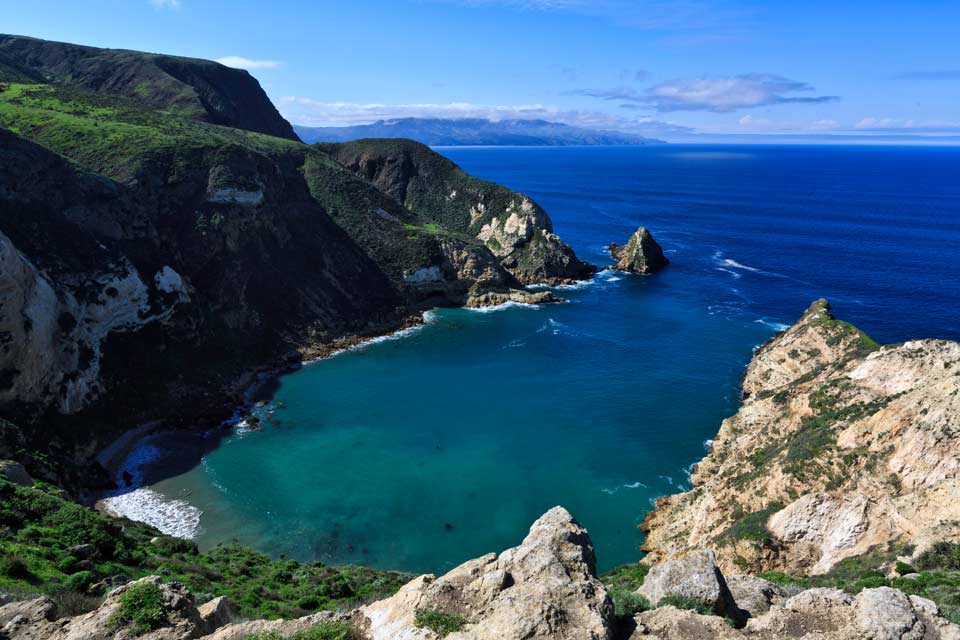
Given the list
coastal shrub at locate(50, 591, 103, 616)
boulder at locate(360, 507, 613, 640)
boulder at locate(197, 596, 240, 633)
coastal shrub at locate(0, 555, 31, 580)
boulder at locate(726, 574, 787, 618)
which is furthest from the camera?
coastal shrub at locate(0, 555, 31, 580)

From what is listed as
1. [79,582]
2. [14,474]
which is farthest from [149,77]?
[79,582]

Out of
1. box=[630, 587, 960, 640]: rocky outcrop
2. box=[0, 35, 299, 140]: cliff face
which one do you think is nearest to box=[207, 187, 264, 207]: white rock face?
box=[0, 35, 299, 140]: cliff face

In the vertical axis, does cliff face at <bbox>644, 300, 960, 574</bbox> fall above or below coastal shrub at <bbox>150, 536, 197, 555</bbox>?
above

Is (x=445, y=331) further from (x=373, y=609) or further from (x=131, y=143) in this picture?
(x=373, y=609)

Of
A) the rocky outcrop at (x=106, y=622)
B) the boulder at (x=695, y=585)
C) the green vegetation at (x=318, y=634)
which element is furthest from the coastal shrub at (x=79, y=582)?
the boulder at (x=695, y=585)

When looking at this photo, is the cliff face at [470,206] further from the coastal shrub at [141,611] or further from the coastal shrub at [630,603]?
the coastal shrub at [141,611]

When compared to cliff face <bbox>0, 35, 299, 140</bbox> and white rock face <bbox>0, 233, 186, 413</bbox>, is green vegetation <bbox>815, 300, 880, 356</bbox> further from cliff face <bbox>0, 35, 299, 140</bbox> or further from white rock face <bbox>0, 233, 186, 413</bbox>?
cliff face <bbox>0, 35, 299, 140</bbox>
